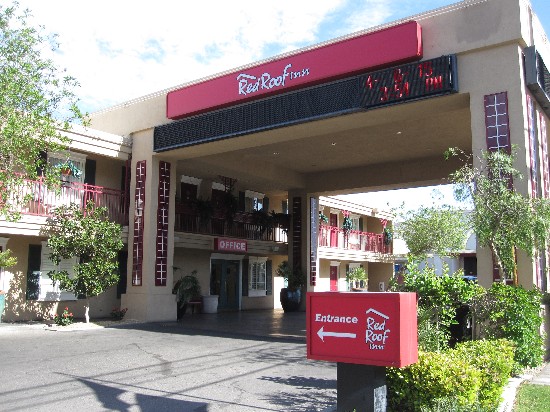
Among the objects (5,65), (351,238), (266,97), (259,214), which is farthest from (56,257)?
(351,238)

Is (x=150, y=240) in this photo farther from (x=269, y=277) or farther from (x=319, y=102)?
(x=269, y=277)

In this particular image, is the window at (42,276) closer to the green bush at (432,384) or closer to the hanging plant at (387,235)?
the green bush at (432,384)

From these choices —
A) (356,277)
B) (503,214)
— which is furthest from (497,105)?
(356,277)

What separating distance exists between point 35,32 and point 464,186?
939cm

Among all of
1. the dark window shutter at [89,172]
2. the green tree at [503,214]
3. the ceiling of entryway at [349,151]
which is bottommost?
the green tree at [503,214]

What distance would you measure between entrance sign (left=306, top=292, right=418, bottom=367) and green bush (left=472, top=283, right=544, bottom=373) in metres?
4.02

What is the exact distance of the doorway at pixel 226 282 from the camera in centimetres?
2323

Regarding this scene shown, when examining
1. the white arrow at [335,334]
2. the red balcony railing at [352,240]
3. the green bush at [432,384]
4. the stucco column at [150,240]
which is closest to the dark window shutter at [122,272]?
the stucco column at [150,240]

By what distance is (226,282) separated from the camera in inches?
938

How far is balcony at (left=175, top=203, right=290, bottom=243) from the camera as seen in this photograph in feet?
67.6

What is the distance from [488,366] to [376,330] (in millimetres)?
2090

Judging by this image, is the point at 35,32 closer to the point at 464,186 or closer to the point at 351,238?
the point at 464,186

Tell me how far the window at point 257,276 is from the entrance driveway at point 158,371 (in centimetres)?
1042

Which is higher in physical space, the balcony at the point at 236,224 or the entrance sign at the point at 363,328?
the balcony at the point at 236,224
